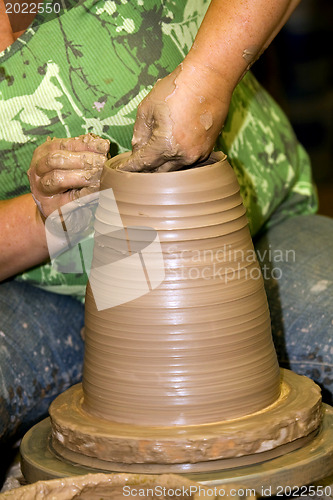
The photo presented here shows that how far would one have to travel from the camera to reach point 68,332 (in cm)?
157

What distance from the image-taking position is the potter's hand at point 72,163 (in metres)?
1.12

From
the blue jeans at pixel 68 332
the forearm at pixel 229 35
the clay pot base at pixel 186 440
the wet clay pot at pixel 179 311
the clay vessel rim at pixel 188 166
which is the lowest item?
the blue jeans at pixel 68 332

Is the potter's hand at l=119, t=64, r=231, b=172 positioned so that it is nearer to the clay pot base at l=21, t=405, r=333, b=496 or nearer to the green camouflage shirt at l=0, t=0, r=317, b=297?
the green camouflage shirt at l=0, t=0, r=317, b=297

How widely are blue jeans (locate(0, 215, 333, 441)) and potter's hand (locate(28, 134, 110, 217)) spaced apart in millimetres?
415

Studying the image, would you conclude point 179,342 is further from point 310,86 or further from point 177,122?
point 310,86

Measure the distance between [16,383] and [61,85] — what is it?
0.61 metres

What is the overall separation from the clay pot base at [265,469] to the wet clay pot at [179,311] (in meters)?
0.08

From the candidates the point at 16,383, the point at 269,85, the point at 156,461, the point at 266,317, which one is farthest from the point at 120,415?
the point at 269,85

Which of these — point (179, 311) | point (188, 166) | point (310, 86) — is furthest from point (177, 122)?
point (310, 86)

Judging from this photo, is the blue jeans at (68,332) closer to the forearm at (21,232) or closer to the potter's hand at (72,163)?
the forearm at (21,232)

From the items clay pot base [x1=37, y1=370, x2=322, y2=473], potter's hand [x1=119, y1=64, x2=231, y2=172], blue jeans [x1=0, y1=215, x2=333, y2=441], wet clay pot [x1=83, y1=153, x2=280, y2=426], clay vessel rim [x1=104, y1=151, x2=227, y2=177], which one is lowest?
blue jeans [x1=0, y1=215, x2=333, y2=441]

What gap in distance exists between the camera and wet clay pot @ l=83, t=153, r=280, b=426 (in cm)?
100

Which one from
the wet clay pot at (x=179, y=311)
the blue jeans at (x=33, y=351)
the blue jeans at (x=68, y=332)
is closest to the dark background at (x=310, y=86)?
the blue jeans at (x=68, y=332)

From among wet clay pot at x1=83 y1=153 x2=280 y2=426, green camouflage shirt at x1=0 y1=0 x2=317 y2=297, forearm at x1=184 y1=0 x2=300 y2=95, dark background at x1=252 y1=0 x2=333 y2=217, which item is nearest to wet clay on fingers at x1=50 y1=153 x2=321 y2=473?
wet clay pot at x1=83 y1=153 x2=280 y2=426
